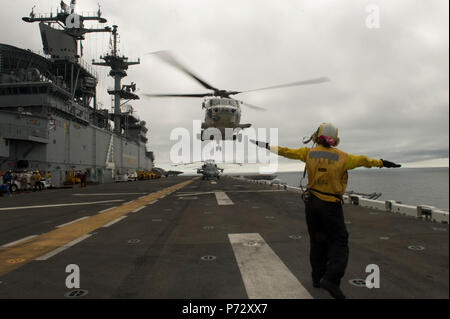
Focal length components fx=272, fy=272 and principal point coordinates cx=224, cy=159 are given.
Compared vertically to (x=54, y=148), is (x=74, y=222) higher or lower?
lower

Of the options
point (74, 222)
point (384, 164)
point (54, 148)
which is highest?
point (54, 148)

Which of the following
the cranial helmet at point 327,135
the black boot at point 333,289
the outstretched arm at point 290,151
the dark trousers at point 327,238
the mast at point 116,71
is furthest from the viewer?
the mast at point 116,71

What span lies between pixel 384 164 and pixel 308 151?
1.02 meters

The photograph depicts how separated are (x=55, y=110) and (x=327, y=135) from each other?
40.3 m

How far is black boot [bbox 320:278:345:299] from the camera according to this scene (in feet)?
10.1

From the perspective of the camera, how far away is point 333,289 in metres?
3.11

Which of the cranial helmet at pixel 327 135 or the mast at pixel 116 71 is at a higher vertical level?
the mast at pixel 116 71

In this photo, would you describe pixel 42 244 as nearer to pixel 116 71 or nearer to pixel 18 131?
pixel 18 131

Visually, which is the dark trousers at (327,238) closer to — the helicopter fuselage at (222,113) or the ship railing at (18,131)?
the helicopter fuselage at (222,113)

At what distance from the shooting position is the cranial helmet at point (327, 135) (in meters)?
3.60

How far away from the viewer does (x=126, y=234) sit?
684 centimetres

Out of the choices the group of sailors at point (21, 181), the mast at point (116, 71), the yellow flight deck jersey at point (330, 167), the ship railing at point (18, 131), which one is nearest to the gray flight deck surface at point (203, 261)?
the yellow flight deck jersey at point (330, 167)
